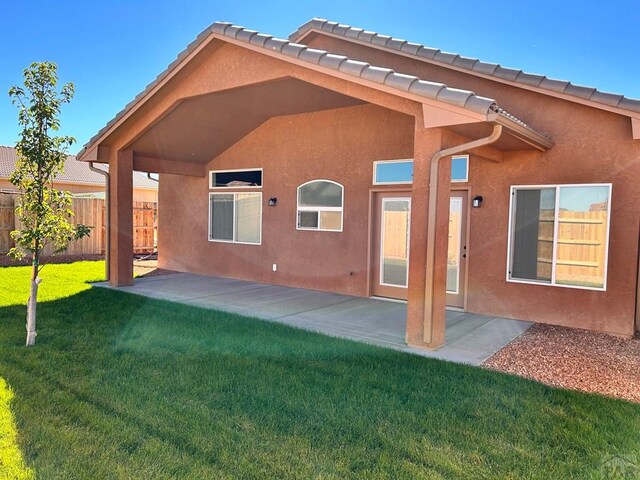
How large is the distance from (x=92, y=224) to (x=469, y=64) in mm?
13596

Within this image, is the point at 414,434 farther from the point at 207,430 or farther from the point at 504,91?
the point at 504,91

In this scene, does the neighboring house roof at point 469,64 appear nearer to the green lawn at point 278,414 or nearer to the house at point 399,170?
the house at point 399,170

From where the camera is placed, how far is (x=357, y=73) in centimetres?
607

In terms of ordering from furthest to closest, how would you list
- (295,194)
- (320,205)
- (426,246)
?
(295,194), (320,205), (426,246)

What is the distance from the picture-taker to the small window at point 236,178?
38.3ft

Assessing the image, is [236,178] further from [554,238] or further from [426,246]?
[554,238]

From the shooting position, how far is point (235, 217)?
12148 millimetres

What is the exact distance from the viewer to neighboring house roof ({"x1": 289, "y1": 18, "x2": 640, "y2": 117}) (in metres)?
6.61

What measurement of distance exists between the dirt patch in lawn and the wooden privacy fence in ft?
37.9

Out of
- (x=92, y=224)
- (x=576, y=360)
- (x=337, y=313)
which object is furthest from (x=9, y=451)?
(x=92, y=224)

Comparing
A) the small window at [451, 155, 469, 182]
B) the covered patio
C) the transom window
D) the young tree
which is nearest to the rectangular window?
the covered patio

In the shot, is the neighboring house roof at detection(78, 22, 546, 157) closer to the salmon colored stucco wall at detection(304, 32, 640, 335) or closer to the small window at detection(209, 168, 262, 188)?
the salmon colored stucco wall at detection(304, 32, 640, 335)

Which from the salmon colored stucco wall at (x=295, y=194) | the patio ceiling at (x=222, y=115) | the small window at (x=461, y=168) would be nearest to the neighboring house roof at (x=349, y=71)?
the patio ceiling at (x=222, y=115)

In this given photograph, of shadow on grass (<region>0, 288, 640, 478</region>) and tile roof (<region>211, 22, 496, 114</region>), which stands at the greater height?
tile roof (<region>211, 22, 496, 114</region>)
